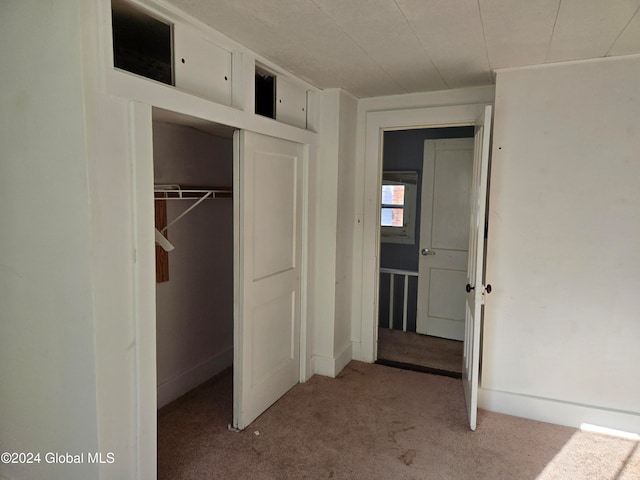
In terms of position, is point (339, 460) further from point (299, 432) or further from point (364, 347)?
point (364, 347)

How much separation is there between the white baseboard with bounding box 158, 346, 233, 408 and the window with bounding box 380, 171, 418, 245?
8.05 ft

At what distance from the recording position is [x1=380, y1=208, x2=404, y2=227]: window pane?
16.3 feet

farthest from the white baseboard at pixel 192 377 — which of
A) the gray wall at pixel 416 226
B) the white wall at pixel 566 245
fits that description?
the gray wall at pixel 416 226

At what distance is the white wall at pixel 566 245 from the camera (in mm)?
2484

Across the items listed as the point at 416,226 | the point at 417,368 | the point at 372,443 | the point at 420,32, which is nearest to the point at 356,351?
the point at 417,368

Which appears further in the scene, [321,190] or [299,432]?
[321,190]

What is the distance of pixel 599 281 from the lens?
2.57 metres

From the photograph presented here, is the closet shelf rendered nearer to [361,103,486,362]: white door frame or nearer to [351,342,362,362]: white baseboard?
[361,103,486,362]: white door frame

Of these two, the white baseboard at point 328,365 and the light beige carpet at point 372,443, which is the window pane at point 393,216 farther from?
the light beige carpet at point 372,443

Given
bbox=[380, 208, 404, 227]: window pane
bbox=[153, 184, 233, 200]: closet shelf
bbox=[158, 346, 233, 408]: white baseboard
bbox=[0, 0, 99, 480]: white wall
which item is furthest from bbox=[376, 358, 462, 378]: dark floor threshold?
bbox=[0, 0, 99, 480]: white wall

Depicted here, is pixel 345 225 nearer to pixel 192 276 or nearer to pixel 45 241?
A: pixel 192 276

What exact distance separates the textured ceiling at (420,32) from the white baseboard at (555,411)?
2128 mm

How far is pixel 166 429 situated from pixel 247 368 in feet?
2.01

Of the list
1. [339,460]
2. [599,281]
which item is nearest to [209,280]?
[339,460]
